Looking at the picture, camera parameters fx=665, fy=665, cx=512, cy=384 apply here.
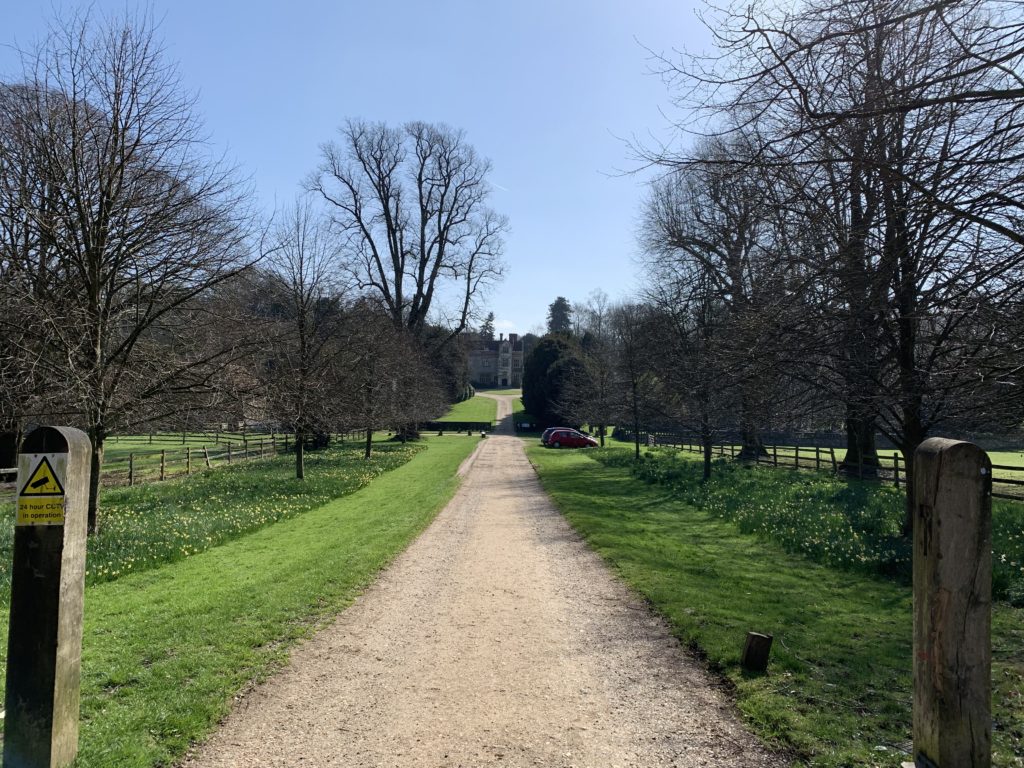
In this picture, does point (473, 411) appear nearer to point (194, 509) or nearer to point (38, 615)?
point (194, 509)

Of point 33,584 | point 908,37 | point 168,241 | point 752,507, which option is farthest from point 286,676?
point 752,507

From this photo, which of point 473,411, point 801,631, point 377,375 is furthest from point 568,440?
point 801,631

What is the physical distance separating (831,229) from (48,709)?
8118 millimetres

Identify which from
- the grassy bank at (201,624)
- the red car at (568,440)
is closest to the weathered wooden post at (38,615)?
the grassy bank at (201,624)

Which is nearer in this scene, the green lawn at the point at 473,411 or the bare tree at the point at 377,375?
the bare tree at the point at 377,375

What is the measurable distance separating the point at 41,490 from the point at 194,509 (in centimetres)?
1297

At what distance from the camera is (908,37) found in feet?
22.5

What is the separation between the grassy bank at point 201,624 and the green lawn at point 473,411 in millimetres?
58968

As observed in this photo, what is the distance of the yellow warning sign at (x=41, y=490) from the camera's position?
3678 mm

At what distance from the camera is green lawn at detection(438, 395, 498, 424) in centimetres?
7250

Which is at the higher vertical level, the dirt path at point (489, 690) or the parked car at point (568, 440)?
the parked car at point (568, 440)

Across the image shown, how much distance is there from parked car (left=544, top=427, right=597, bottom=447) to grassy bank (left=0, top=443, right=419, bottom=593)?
17371 mm

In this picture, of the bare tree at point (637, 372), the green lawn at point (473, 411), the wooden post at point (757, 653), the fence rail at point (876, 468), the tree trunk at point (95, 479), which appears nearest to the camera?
the wooden post at point (757, 653)

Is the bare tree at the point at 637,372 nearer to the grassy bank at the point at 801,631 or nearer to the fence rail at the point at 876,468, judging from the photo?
the fence rail at the point at 876,468
